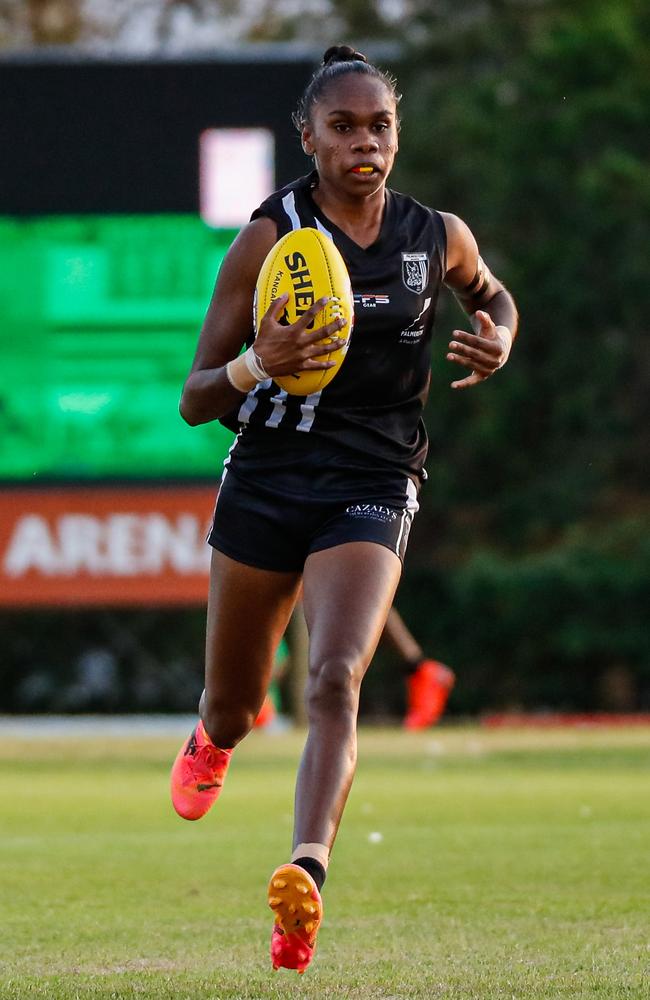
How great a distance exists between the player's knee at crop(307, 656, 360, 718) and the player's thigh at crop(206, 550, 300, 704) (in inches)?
21.5

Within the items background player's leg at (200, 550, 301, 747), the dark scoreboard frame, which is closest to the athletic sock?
the dark scoreboard frame

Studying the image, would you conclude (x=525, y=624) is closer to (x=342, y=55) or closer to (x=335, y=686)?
(x=342, y=55)

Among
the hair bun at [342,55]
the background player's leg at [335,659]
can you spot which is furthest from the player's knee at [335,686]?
the hair bun at [342,55]

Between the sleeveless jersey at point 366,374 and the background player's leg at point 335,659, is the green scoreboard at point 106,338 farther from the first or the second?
the background player's leg at point 335,659

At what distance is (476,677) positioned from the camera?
2814cm

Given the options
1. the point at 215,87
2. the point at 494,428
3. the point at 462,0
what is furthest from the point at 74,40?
the point at 215,87

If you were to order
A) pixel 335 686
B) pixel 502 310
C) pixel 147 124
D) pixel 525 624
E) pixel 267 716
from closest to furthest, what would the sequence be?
pixel 335 686, pixel 502 310, pixel 147 124, pixel 267 716, pixel 525 624

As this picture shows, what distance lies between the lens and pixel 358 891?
270 inches

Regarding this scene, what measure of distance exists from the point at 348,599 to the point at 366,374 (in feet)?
2.12

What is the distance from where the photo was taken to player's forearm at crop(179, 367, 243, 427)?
5.13 m

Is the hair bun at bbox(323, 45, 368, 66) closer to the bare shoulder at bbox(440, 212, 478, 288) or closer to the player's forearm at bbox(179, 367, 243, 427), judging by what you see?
the bare shoulder at bbox(440, 212, 478, 288)

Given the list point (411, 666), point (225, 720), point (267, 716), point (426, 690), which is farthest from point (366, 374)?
point (267, 716)

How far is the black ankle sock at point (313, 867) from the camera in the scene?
4.53 meters

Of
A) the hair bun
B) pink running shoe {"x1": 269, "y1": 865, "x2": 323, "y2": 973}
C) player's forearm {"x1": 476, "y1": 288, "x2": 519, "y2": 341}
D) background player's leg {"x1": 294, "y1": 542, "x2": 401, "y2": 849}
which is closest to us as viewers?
pink running shoe {"x1": 269, "y1": 865, "x2": 323, "y2": 973}
